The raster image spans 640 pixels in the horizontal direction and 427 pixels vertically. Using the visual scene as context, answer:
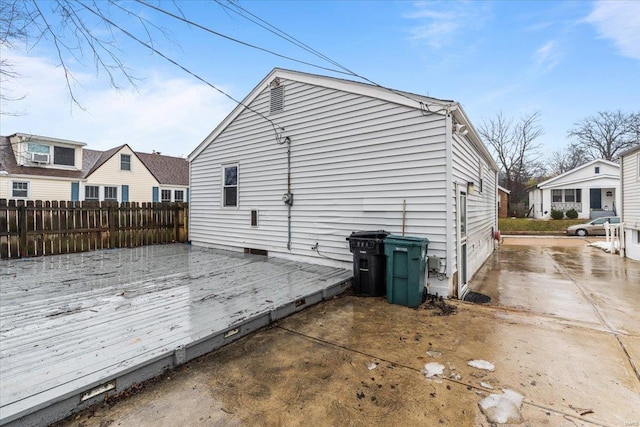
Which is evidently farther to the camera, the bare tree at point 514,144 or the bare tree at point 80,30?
the bare tree at point 514,144

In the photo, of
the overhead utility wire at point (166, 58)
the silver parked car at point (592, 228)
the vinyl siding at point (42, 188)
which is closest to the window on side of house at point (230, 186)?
the overhead utility wire at point (166, 58)

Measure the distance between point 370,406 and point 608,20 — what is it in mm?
10984

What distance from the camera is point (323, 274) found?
5.61 meters

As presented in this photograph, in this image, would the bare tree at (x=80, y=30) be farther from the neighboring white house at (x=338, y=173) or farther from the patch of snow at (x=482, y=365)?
the patch of snow at (x=482, y=365)

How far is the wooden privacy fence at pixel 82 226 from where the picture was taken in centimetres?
714

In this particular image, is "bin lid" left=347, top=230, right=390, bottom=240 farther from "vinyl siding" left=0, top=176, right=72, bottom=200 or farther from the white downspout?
"vinyl siding" left=0, top=176, right=72, bottom=200

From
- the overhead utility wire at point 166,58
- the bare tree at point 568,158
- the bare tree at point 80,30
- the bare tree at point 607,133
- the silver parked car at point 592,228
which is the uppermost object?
the bare tree at point 607,133

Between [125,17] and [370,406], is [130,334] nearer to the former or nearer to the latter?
[370,406]

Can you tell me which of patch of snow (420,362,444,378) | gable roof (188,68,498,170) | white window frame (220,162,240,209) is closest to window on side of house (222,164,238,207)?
white window frame (220,162,240,209)

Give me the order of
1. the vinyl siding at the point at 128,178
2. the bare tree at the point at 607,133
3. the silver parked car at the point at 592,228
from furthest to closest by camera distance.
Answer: the bare tree at the point at 607,133
the vinyl siding at the point at 128,178
the silver parked car at the point at 592,228

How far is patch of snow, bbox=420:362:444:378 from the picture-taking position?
104 inches

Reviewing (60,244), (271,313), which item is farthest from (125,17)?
(60,244)

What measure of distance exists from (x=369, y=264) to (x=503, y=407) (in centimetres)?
288

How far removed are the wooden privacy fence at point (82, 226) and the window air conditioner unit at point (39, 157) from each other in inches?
487
